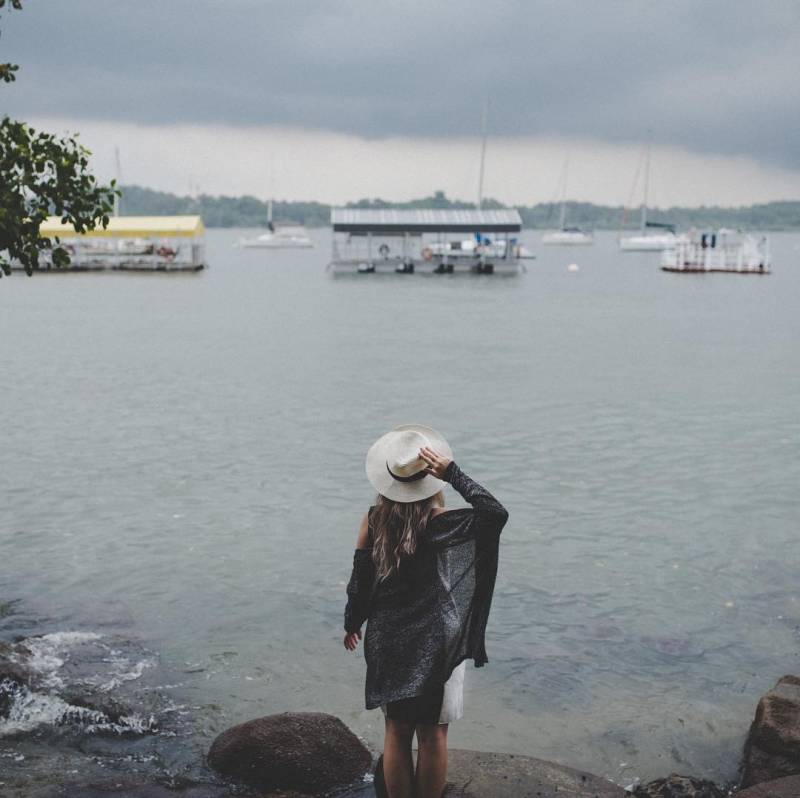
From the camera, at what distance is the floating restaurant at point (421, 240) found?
8556 centimetres

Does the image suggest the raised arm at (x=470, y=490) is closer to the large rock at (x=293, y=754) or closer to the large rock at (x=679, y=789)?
the large rock at (x=293, y=754)

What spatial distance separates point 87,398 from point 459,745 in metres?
20.2

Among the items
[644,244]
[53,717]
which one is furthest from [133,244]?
[644,244]

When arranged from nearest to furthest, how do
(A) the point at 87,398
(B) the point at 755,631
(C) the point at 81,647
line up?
(C) the point at 81,647 < (B) the point at 755,631 < (A) the point at 87,398

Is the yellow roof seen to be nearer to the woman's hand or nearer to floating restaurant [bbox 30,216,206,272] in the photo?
floating restaurant [bbox 30,216,206,272]

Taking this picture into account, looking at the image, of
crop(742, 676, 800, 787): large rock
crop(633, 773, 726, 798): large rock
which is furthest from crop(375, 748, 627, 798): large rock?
crop(742, 676, 800, 787): large rock

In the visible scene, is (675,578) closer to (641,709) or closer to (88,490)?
(641,709)

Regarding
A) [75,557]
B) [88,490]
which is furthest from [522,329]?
[75,557]

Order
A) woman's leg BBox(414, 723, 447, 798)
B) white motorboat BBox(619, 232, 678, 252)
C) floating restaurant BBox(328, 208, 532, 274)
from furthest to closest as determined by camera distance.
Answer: white motorboat BBox(619, 232, 678, 252), floating restaurant BBox(328, 208, 532, 274), woman's leg BBox(414, 723, 447, 798)

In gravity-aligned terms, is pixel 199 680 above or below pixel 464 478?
below

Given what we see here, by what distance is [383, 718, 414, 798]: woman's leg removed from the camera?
551 cm

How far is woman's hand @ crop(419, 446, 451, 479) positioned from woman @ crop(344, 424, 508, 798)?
11 mm

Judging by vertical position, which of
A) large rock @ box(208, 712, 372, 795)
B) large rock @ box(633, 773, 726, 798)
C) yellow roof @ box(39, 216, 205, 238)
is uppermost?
yellow roof @ box(39, 216, 205, 238)

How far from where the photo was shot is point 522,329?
1898 inches
